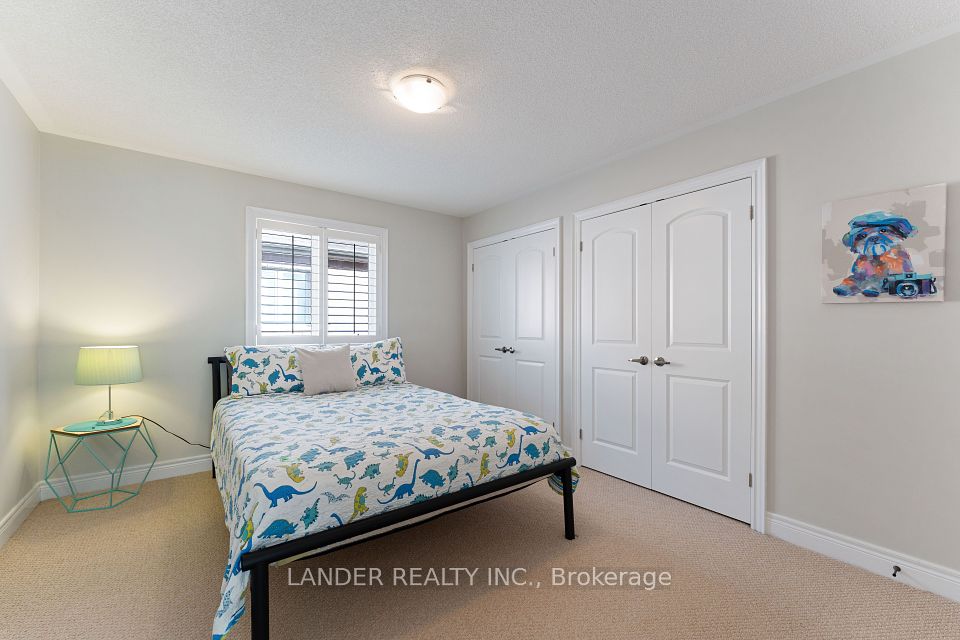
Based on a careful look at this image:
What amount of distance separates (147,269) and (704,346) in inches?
163

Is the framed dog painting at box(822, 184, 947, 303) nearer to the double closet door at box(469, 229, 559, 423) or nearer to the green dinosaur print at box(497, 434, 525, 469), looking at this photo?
the green dinosaur print at box(497, 434, 525, 469)

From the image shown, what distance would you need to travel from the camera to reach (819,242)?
7.54 feet

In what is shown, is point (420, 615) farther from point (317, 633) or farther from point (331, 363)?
point (331, 363)

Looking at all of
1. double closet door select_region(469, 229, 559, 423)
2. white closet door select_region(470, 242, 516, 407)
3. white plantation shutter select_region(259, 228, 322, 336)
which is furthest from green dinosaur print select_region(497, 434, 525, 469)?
white plantation shutter select_region(259, 228, 322, 336)

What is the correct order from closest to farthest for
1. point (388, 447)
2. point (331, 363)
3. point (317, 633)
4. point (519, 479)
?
point (317, 633), point (388, 447), point (519, 479), point (331, 363)

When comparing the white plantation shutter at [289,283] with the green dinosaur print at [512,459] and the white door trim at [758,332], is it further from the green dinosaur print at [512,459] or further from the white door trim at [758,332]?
the white door trim at [758,332]

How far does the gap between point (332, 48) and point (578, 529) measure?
2911 millimetres

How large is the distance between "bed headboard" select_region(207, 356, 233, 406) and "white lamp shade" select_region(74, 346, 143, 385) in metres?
0.59

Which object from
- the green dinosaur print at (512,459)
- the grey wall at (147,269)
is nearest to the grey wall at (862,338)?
the green dinosaur print at (512,459)

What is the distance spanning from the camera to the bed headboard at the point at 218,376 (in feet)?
11.3

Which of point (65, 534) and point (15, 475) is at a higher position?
point (15, 475)

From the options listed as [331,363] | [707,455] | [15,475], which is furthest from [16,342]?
[707,455]

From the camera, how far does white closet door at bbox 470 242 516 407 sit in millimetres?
4434

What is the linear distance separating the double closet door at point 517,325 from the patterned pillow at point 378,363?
45.3 inches
